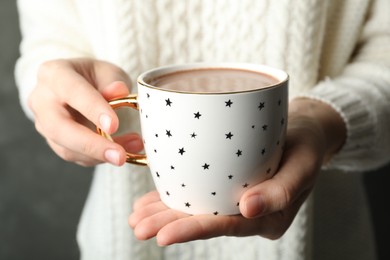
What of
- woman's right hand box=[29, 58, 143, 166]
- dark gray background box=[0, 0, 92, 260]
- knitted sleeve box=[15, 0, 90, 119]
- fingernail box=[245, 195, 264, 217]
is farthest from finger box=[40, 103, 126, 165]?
dark gray background box=[0, 0, 92, 260]

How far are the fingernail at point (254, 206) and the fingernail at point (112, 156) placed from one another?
0.13m

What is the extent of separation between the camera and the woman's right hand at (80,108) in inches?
18.0

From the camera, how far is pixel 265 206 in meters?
0.43

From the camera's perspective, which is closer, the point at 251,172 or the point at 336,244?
the point at 251,172

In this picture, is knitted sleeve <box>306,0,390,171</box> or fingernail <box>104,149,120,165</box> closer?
fingernail <box>104,149,120,165</box>

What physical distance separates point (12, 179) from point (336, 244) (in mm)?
898

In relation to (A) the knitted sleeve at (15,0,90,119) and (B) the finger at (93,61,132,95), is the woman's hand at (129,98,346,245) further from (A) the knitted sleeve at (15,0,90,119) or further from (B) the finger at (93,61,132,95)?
(A) the knitted sleeve at (15,0,90,119)

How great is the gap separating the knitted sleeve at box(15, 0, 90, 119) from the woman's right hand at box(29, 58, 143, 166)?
0.18m

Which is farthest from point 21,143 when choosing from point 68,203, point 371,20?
point 371,20

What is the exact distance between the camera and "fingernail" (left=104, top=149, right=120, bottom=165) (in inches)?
17.7

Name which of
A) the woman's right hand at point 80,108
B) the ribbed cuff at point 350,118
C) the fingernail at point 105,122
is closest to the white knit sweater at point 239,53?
the ribbed cuff at point 350,118

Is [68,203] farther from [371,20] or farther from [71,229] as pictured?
[371,20]

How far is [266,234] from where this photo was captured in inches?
19.4

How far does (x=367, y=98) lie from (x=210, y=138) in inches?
12.6
